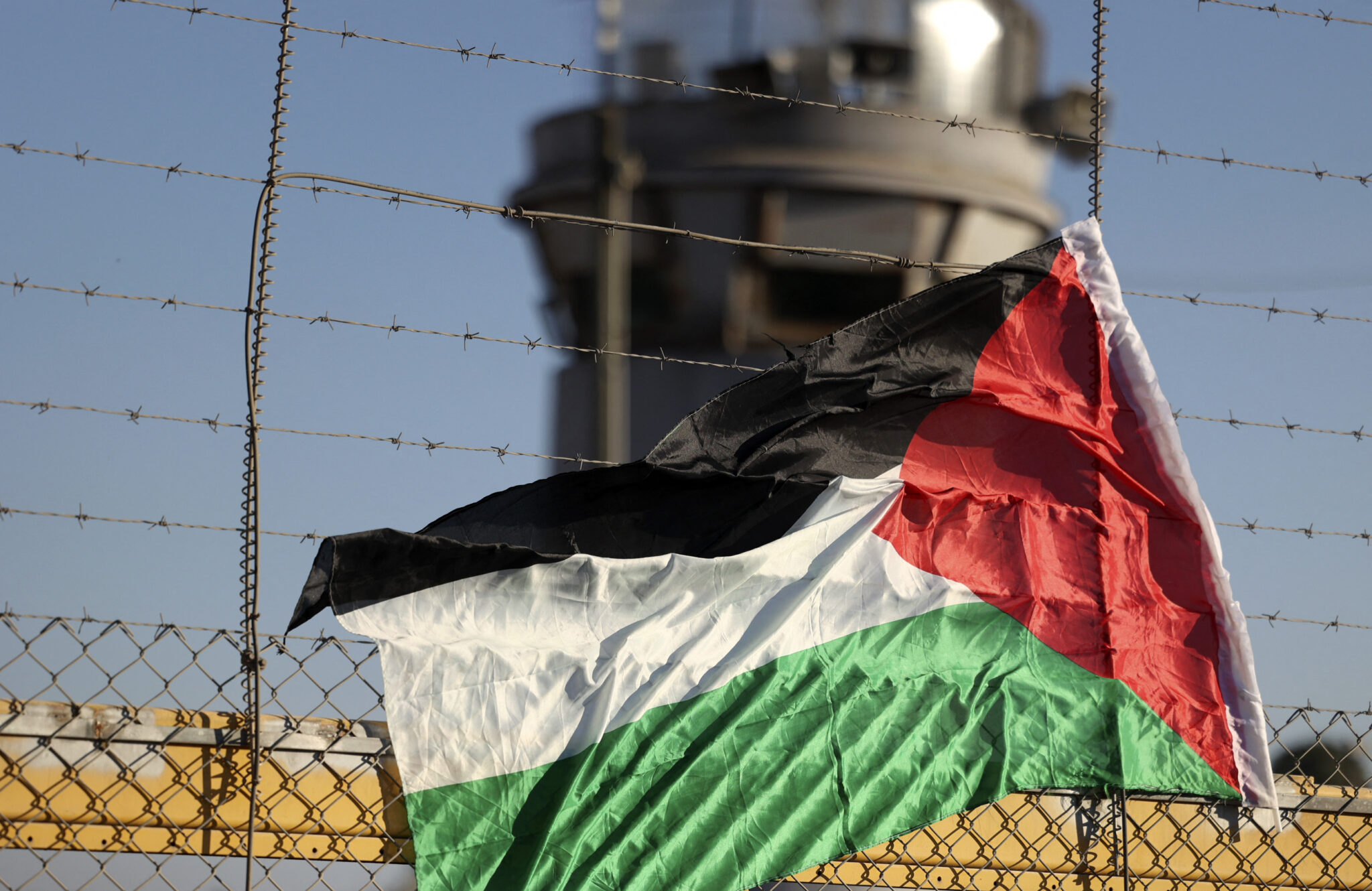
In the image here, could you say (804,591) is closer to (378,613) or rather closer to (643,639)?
(643,639)

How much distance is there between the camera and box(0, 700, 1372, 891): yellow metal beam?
10.1 feet

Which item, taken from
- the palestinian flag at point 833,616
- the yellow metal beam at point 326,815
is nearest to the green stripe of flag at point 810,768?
the palestinian flag at point 833,616

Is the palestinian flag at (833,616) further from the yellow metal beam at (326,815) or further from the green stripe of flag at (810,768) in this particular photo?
A: the yellow metal beam at (326,815)

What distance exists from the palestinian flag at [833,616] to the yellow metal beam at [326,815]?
0.56 feet

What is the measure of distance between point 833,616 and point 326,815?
4.40ft

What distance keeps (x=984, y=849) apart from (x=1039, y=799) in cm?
22

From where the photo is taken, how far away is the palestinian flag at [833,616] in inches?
130

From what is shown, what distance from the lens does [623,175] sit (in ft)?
29.8

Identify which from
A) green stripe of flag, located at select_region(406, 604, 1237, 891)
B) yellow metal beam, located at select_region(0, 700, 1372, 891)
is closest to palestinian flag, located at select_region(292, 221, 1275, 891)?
green stripe of flag, located at select_region(406, 604, 1237, 891)

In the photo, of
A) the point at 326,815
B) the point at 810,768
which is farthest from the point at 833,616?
the point at 326,815

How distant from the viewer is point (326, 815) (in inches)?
129

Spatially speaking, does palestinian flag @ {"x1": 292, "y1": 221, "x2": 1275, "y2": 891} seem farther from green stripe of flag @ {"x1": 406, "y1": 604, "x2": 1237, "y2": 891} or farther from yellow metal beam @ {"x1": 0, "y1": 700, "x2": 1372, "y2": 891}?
yellow metal beam @ {"x1": 0, "y1": 700, "x2": 1372, "y2": 891}

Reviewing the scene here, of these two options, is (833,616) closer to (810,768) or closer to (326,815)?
(810,768)

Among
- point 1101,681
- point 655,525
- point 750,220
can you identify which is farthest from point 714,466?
point 750,220
